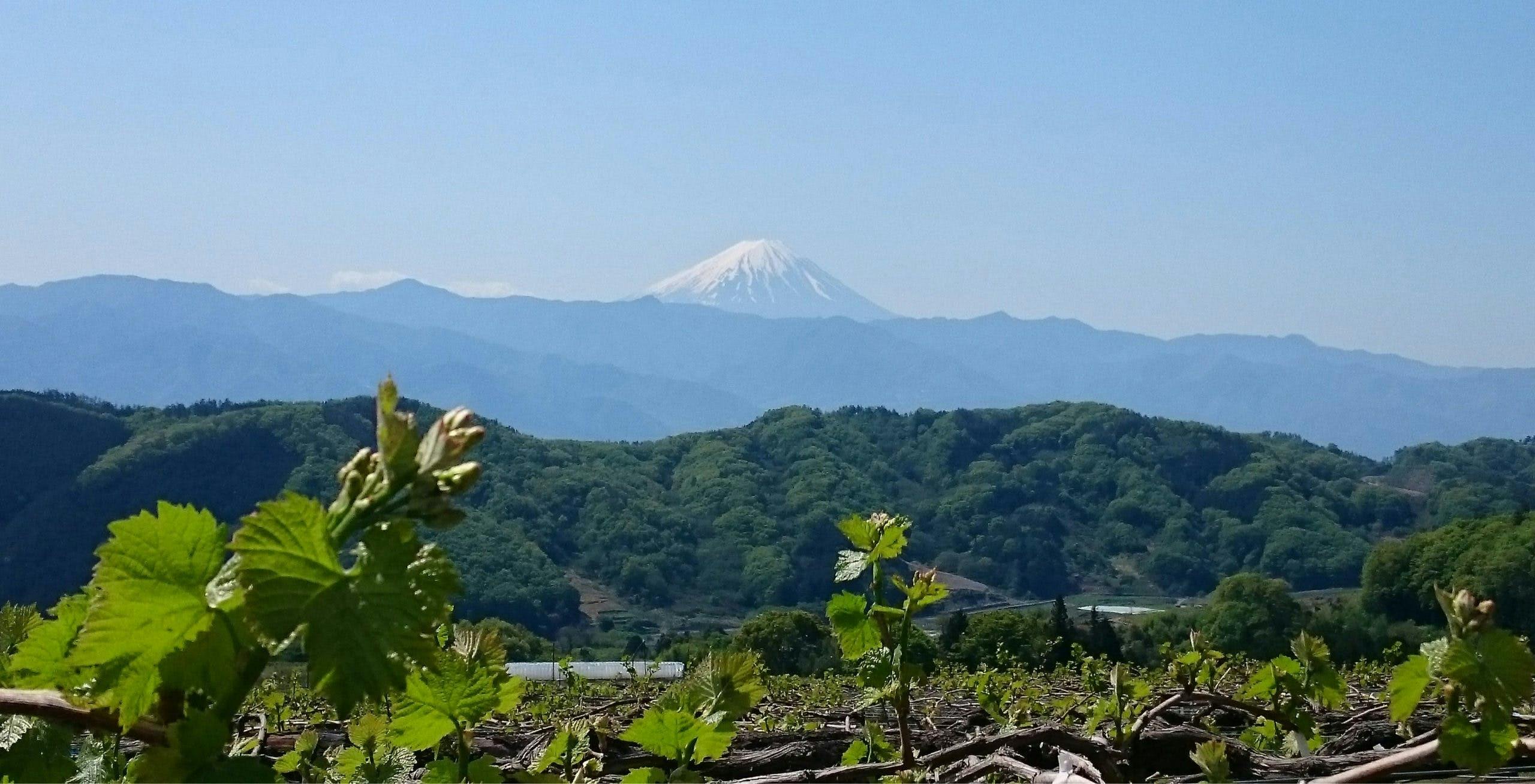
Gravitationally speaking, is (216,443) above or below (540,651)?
above

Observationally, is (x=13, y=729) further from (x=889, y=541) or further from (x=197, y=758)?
(x=889, y=541)

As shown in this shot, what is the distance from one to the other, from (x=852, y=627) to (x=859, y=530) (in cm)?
18

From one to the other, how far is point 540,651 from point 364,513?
26.5 meters

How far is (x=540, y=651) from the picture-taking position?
26469 mm

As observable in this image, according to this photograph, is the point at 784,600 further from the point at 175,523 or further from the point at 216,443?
the point at 175,523

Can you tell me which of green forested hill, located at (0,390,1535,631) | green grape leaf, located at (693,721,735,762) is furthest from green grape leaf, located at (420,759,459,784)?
green forested hill, located at (0,390,1535,631)

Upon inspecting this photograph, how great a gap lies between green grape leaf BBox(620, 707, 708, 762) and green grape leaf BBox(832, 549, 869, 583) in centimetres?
65

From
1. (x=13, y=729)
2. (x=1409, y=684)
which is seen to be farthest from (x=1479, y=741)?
(x=13, y=729)

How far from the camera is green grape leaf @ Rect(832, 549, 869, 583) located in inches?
93.0

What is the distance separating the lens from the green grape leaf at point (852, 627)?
92.7 inches

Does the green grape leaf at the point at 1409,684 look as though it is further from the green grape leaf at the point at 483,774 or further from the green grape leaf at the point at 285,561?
the green grape leaf at the point at 285,561

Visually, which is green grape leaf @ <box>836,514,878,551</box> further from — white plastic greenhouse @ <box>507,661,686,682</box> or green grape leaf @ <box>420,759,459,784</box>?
white plastic greenhouse @ <box>507,661,686,682</box>

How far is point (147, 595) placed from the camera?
1.00 m

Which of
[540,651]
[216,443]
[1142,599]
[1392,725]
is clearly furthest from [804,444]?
[1392,725]
